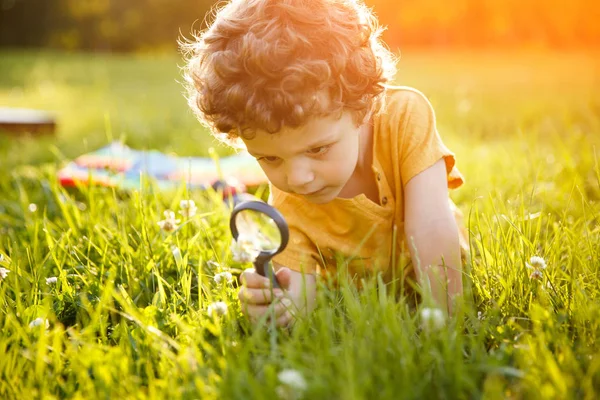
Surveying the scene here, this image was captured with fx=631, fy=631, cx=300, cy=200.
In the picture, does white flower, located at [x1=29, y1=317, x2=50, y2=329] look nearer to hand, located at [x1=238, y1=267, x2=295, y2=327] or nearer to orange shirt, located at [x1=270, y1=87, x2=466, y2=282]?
hand, located at [x1=238, y1=267, x2=295, y2=327]

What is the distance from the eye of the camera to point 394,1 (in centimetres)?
1570

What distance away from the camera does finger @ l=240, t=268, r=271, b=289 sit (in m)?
1.65

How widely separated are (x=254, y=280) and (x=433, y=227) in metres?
0.62

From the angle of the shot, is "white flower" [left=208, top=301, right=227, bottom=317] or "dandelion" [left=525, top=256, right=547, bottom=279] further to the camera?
"dandelion" [left=525, top=256, right=547, bottom=279]

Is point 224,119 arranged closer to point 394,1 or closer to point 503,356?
point 503,356

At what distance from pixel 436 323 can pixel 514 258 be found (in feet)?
1.85

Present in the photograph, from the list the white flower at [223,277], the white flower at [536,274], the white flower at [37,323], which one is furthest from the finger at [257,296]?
the white flower at [536,274]

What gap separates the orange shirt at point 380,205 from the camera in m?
2.05

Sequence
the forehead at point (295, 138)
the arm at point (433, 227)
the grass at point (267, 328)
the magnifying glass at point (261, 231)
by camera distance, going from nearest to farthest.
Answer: the grass at point (267, 328)
the magnifying glass at point (261, 231)
the forehead at point (295, 138)
the arm at point (433, 227)

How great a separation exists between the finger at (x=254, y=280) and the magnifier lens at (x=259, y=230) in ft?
1.79

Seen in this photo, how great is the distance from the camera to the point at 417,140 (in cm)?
205

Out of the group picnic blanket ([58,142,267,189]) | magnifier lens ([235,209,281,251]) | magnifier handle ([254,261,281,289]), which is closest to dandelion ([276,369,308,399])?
magnifier handle ([254,261,281,289])

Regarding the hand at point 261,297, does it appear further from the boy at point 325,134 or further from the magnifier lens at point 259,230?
the magnifier lens at point 259,230

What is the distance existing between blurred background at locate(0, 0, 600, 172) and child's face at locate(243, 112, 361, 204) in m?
0.70
